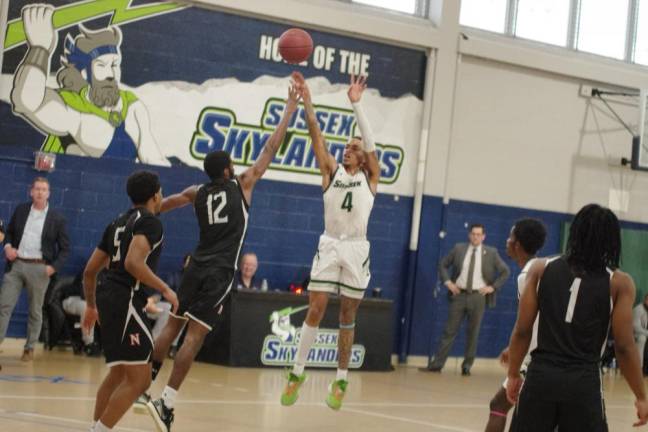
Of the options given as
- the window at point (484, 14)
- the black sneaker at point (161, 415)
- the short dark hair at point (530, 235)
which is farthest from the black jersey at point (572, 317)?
the window at point (484, 14)

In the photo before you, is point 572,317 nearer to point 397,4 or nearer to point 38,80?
point 38,80

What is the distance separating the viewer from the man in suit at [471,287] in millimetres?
17203

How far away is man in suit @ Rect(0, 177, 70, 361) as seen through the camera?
13625 millimetres

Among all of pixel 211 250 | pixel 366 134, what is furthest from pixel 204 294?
pixel 366 134

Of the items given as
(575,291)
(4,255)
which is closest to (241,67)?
(4,255)

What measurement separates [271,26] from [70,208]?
151 inches

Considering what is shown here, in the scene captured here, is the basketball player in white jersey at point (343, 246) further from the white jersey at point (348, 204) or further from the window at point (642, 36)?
the window at point (642, 36)

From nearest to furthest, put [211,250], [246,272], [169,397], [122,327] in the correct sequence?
[122,327] < [169,397] < [211,250] < [246,272]

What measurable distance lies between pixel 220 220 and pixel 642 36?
535 inches

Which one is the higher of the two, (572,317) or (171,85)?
(171,85)

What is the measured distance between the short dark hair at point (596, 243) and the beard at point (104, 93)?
10.6 meters

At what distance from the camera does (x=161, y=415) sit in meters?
8.46

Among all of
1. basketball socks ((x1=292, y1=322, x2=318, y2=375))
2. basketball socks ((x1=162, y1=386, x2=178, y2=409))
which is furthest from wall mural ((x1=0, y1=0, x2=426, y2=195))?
basketball socks ((x1=162, y1=386, x2=178, y2=409))

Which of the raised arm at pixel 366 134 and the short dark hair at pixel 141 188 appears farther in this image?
the raised arm at pixel 366 134
